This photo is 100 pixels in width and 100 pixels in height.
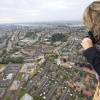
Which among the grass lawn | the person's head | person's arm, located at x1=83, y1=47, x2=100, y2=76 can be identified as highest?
the person's head

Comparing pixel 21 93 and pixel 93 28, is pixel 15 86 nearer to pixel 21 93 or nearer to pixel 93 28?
pixel 21 93

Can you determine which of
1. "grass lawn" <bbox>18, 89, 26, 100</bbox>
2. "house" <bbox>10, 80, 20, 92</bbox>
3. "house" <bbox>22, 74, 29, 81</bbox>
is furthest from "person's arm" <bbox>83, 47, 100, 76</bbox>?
"house" <bbox>22, 74, 29, 81</bbox>

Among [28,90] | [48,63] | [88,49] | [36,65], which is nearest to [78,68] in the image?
[48,63]

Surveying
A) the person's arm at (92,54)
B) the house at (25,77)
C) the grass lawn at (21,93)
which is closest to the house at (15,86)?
the grass lawn at (21,93)

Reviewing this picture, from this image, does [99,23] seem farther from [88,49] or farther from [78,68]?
[78,68]

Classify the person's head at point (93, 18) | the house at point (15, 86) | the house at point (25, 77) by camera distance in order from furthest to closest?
the house at point (25, 77)
the house at point (15, 86)
the person's head at point (93, 18)

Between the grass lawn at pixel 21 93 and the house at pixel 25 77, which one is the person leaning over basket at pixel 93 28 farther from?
the house at pixel 25 77

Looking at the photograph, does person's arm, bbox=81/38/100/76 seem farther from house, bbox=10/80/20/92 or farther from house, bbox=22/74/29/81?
house, bbox=22/74/29/81
